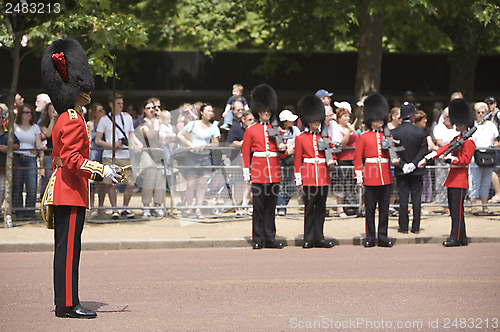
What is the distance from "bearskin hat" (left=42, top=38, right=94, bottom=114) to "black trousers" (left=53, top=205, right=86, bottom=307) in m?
0.88

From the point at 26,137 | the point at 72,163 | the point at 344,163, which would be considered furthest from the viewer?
the point at 344,163

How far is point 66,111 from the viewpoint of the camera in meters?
5.51

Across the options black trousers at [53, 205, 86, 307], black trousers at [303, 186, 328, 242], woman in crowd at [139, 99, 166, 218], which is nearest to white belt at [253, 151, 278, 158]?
black trousers at [303, 186, 328, 242]

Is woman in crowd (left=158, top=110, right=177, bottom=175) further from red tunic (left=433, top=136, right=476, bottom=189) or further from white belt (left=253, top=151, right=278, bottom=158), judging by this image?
red tunic (left=433, top=136, right=476, bottom=189)

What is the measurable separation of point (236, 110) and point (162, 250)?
3.60 meters

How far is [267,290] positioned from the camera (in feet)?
21.4

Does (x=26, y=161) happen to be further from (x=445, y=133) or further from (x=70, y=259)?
(x=445, y=133)

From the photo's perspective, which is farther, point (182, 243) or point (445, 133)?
point (445, 133)

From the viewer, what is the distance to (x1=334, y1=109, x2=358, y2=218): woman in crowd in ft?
36.1

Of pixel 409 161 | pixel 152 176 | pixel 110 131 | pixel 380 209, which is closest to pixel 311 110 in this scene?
pixel 380 209

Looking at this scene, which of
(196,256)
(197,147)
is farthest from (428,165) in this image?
A: (196,256)

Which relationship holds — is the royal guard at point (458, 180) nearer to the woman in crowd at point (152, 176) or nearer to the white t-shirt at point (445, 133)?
the white t-shirt at point (445, 133)

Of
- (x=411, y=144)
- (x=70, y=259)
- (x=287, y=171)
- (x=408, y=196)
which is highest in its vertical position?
(x=411, y=144)

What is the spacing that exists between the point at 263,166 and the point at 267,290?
110 inches
